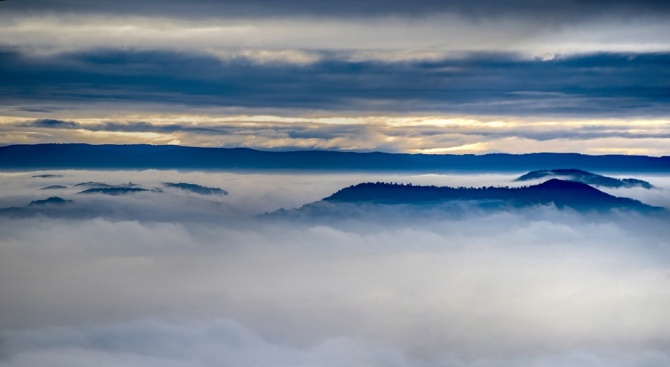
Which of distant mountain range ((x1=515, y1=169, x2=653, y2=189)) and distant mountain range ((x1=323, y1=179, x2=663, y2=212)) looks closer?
distant mountain range ((x1=515, y1=169, x2=653, y2=189))

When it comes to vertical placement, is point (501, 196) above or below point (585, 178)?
below

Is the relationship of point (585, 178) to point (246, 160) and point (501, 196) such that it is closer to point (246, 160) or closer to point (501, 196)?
point (501, 196)

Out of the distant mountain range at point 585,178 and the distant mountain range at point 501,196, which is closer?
the distant mountain range at point 585,178

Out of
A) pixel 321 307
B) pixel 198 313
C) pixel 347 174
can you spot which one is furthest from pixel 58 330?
pixel 347 174

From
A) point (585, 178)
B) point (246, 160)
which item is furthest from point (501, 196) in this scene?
point (246, 160)

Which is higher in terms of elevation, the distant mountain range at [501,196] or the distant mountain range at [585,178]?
the distant mountain range at [585,178]

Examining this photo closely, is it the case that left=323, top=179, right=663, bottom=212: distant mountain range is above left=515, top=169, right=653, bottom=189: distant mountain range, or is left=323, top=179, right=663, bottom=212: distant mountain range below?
below
